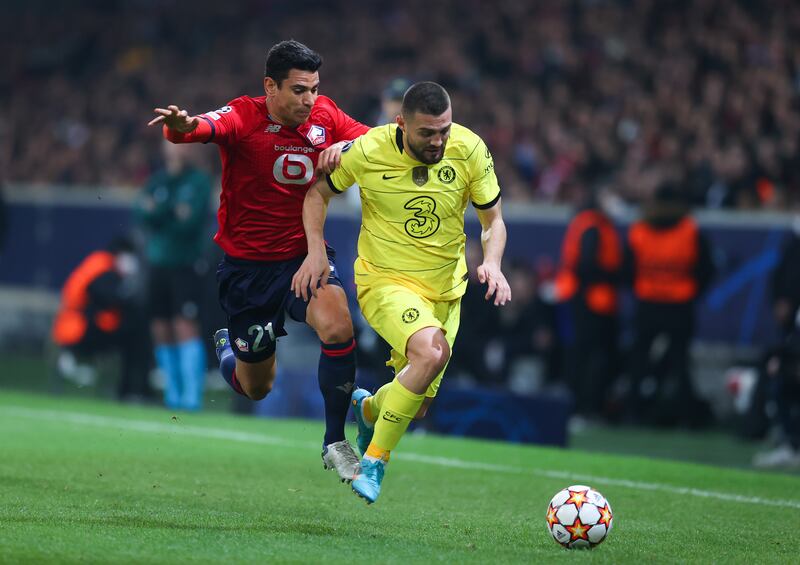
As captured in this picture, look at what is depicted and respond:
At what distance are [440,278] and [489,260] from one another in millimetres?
349

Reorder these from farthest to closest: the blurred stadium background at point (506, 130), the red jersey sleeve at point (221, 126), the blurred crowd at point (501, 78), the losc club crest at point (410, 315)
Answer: the blurred crowd at point (501, 78) → the blurred stadium background at point (506, 130) → the red jersey sleeve at point (221, 126) → the losc club crest at point (410, 315)

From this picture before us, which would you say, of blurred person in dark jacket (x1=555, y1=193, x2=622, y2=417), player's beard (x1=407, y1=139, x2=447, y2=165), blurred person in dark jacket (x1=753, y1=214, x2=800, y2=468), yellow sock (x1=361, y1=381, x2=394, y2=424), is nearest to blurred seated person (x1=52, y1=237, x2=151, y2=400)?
blurred person in dark jacket (x1=555, y1=193, x2=622, y2=417)

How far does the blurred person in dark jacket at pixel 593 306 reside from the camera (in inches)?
547

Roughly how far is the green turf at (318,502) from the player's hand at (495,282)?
1.18 m

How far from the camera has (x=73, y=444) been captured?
34.4 feet

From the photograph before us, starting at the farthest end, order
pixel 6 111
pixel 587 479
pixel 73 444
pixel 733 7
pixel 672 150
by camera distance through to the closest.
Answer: pixel 6 111 → pixel 733 7 → pixel 672 150 → pixel 73 444 → pixel 587 479

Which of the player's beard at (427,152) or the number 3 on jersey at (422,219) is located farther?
the number 3 on jersey at (422,219)

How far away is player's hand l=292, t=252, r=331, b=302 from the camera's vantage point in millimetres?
7496

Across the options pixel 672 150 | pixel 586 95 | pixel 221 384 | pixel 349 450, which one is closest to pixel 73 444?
pixel 349 450

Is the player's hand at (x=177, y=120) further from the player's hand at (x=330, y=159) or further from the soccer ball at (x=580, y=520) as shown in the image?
the soccer ball at (x=580, y=520)

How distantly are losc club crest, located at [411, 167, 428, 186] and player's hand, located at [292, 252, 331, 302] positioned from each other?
636 mm

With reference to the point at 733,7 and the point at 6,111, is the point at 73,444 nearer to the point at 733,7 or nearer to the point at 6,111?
the point at 733,7

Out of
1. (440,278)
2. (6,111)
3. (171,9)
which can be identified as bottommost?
(6,111)

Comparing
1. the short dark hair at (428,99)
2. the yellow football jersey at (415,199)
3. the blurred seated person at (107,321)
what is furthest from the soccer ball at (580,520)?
the blurred seated person at (107,321)
